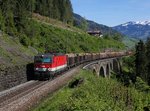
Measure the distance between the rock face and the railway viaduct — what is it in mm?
19866

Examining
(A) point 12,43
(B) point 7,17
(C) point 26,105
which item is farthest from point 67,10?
(C) point 26,105

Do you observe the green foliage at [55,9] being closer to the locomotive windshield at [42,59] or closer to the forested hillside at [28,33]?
the forested hillside at [28,33]

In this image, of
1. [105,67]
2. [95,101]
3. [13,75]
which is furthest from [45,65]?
[105,67]

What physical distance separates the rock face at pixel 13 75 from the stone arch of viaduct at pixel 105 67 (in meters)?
25.3

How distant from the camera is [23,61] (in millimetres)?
52219

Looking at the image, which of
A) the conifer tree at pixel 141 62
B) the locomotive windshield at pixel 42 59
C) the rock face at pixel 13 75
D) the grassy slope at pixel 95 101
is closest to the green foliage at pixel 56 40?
the conifer tree at pixel 141 62

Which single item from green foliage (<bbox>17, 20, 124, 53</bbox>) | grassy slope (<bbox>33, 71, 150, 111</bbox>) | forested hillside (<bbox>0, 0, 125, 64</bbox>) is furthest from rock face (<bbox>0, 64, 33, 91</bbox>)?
green foliage (<bbox>17, 20, 124, 53</bbox>)

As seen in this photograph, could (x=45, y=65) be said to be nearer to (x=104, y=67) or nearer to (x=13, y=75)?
(x=13, y=75)

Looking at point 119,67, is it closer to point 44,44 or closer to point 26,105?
point 44,44

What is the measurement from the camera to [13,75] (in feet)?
146

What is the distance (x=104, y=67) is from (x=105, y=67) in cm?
229

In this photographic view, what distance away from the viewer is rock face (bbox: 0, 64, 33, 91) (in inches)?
1635

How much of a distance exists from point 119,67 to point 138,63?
10.9m

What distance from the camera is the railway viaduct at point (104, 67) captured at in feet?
250
